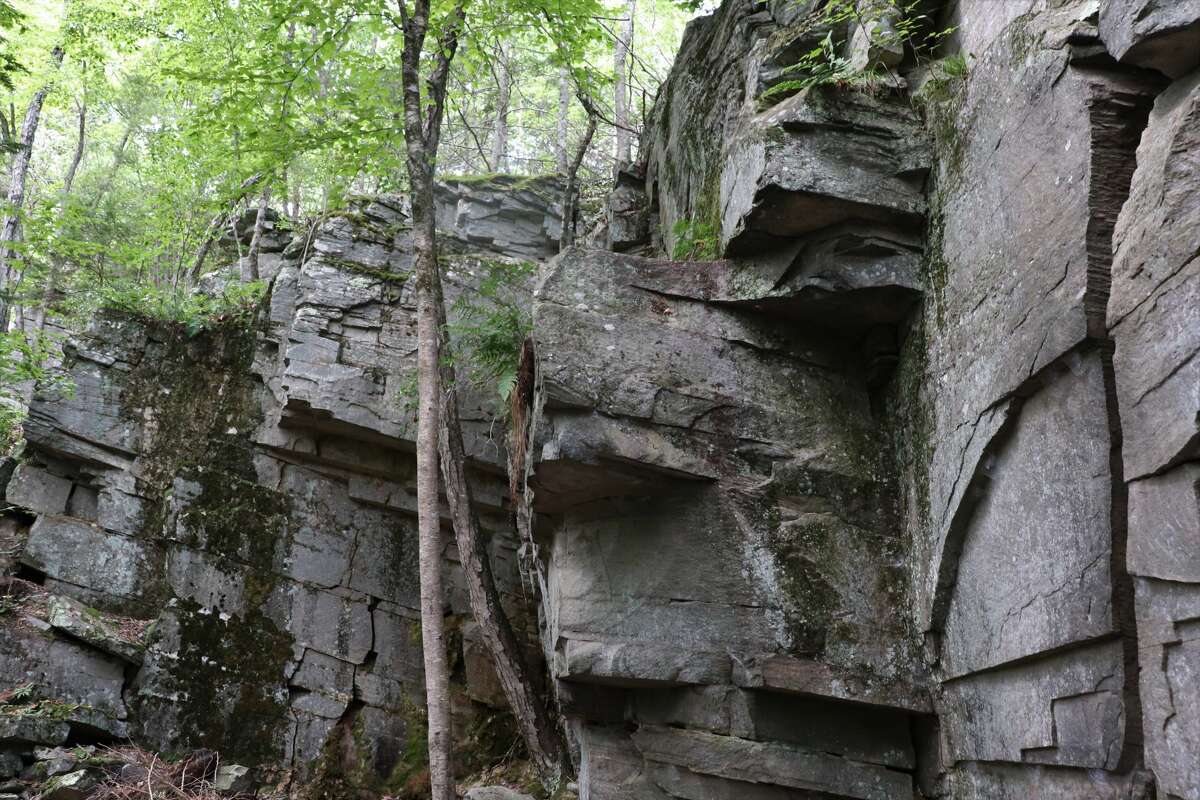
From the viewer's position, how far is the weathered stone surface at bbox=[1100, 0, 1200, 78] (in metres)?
3.94

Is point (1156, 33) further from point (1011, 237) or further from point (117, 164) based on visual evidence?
point (117, 164)

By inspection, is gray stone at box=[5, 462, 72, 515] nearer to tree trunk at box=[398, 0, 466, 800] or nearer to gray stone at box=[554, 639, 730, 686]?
tree trunk at box=[398, 0, 466, 800]

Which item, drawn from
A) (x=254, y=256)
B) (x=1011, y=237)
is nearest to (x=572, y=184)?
(x=254, y=256)

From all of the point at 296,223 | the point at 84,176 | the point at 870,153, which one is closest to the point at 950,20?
the point at 870,153

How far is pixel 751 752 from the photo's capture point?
6.02m

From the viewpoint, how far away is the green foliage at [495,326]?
8906mm

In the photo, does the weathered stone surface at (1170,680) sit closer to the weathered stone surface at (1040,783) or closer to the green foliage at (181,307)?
the weathered stone surface at (1040,783)

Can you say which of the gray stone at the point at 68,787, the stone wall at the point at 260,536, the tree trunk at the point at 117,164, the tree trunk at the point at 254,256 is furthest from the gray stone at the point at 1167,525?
the tree trunk at the point at 117,164

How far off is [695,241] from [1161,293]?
449 centimetres

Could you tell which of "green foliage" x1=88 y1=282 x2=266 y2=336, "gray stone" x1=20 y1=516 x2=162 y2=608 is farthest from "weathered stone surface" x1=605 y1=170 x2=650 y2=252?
"gray stone" x1=20 y1=516 x2=162 y2=608

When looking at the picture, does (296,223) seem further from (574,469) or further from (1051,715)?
(1051,715)

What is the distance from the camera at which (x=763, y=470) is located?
655cm

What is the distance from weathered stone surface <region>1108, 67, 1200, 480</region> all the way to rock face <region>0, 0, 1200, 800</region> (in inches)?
0.8

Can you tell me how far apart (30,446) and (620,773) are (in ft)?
26.9
